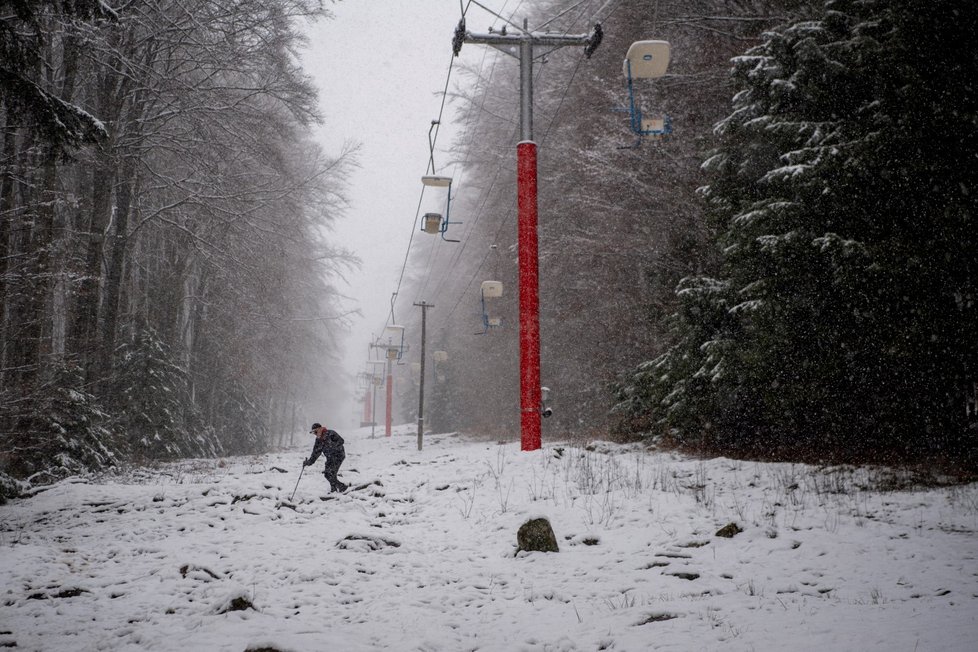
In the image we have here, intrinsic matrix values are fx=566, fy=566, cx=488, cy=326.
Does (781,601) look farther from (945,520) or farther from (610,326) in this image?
(610,326)

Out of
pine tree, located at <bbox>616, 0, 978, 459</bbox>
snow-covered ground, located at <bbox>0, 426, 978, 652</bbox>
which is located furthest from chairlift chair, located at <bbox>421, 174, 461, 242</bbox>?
snow-covered ground, located at <bbox>0, 426, 978, 652</bbox>

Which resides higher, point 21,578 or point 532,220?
point 532,220

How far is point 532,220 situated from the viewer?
10.9 meters

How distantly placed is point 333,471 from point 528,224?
19.8 ft

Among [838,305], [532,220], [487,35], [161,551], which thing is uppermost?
[487,35]

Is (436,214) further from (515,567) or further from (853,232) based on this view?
(515,567)

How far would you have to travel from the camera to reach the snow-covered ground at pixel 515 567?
14.0 ft

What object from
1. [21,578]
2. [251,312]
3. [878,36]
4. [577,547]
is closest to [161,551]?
[21,578]

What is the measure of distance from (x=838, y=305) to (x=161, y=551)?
9.76 m

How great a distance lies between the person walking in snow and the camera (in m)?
10.8

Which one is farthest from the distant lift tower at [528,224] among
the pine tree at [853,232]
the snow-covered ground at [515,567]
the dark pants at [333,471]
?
the dark pants at [333,471]

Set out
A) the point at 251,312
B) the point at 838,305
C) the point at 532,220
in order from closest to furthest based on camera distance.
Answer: the point at 838,305 → the point at 532,220 → the point at 251,312

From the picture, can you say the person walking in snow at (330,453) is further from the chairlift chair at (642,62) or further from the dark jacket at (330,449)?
the chairlift chair at (642,62)

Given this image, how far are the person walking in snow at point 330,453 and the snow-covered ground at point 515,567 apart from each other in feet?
3.25
